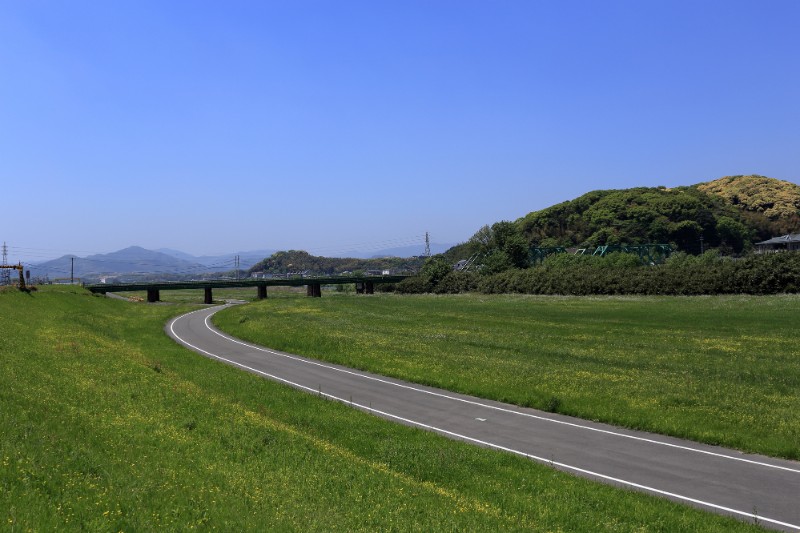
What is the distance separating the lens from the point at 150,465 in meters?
14.4

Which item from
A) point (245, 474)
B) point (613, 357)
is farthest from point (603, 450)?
point (613, 357)

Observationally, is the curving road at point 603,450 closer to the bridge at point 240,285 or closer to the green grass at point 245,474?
the green grass at point 245,474

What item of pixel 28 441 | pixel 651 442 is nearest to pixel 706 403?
pixel 651 442

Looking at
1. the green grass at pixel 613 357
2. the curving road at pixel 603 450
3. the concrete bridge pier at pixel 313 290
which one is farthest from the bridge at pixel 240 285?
the curving road at pixel 603 450

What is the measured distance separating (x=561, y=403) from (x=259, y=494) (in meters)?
16.0

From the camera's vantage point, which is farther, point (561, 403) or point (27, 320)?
point (27, 320)

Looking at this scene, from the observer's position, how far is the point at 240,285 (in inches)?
5423

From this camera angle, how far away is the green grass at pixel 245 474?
11672 millimetres

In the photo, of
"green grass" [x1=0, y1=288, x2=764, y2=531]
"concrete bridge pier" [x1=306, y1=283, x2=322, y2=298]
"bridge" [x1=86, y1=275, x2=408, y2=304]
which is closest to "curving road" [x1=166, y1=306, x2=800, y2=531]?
"green grass" [x1=0, y1=288, x2=764, y2=531]

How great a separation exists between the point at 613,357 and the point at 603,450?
59.1 feet

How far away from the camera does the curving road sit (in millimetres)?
15727

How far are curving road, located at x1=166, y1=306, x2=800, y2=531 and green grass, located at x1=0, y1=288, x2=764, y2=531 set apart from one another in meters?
1.45

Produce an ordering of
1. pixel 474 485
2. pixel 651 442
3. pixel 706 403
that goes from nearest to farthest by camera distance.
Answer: pixel 474 485 → pixel 651 442 → pixel 706 403

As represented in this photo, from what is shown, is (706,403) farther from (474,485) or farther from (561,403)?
(474,485)
